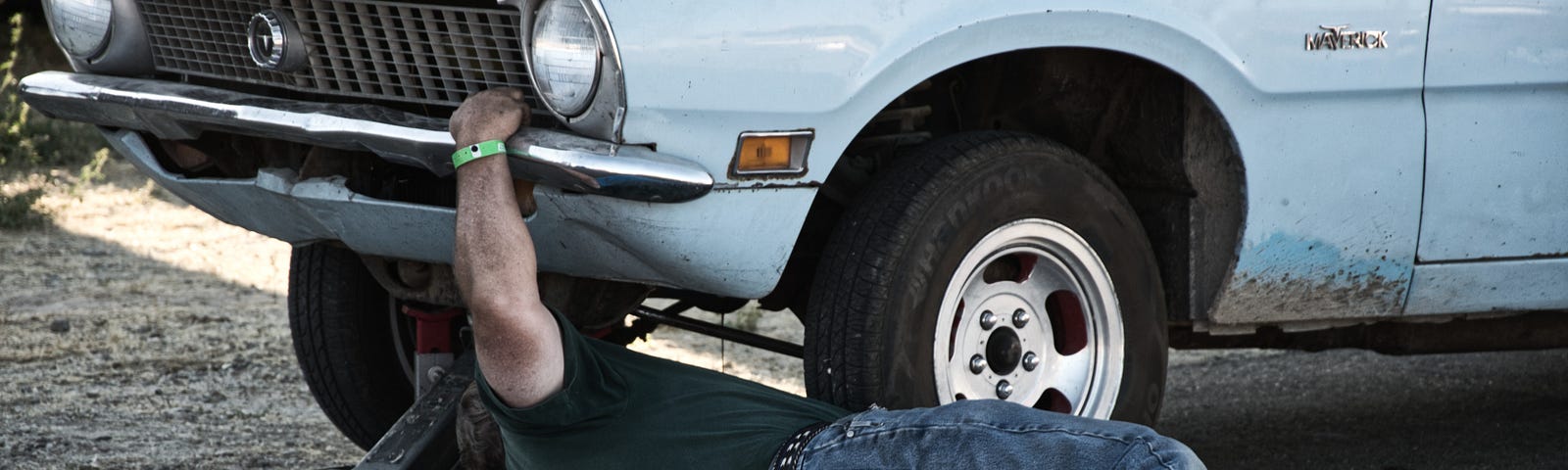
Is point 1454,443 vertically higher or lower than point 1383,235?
lower

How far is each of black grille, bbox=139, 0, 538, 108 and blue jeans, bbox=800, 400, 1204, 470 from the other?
764mm

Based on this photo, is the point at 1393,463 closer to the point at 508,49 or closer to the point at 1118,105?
the point at 1118,105

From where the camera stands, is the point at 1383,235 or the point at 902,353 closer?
the point at 902,353

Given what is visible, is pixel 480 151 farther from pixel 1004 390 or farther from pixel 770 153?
pixel 1004 390

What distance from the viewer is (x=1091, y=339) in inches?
123

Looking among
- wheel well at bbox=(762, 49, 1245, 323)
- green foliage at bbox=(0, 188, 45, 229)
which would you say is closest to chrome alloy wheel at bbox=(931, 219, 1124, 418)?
wheel well at bbox=(762, 49, 1245, 323)

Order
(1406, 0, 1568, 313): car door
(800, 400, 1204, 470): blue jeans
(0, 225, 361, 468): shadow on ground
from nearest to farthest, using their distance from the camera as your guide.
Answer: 1. (800, 400, 1204, 470): blue jeans
2. (1406, 0, 1568, 313): car door
3. (0, 225, 361, 468): shadow on ground

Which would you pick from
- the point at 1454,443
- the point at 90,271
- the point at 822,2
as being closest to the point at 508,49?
the point at 822,2

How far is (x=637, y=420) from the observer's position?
2734 mm

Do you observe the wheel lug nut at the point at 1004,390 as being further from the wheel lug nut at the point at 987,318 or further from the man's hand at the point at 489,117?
the man's hand at the point at 489,117

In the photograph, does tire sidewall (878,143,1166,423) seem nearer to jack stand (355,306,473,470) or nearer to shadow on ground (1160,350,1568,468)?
jack stand (355,306,473,470)

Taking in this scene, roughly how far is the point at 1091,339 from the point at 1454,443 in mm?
1601

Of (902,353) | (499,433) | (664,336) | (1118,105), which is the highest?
(1118,105)

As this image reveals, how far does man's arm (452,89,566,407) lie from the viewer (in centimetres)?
258
